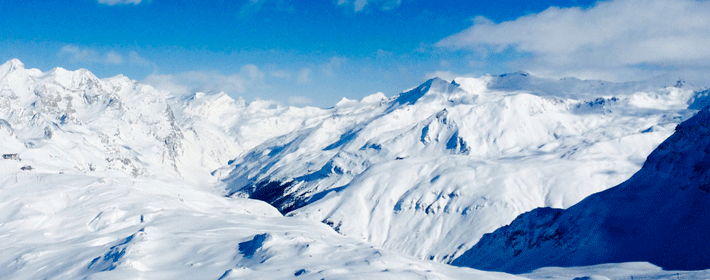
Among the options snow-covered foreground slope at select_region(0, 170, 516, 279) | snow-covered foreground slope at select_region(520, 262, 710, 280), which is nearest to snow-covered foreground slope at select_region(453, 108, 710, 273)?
snow-covered foreground slope at select_region(520, 262, 710, 280)

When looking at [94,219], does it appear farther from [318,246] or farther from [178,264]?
[318,246]

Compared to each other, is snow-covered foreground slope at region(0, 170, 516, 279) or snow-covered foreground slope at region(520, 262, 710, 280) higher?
snow-covered foreground slope at region(0, 170, 516, 279)

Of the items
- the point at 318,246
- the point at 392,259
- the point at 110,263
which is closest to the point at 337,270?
the point at 392,259

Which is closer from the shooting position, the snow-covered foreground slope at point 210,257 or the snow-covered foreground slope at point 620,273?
the snow-covered foreground slope at point 210,257

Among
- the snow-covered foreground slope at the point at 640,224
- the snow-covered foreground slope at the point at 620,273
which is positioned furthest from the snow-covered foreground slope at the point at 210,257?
the snow-covered foreground slope at the point at 640,224

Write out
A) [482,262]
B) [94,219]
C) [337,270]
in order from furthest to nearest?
[94,219] → [482,262] → [337,270]

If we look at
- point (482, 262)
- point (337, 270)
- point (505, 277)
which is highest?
point (337, 270)

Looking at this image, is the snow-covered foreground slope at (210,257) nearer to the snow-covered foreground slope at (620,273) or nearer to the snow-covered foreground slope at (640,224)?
the snow-covered foreground slope at (620,273)

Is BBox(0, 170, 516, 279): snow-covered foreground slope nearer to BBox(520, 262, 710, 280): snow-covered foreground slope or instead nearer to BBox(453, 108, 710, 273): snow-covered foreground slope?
BBox(520, 262, 710, 280): snow-covered foreground slope

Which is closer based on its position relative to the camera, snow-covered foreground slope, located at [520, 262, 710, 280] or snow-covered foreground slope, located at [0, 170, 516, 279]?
snow-covered foreground slope, located at [0, 170, 516, 279]
